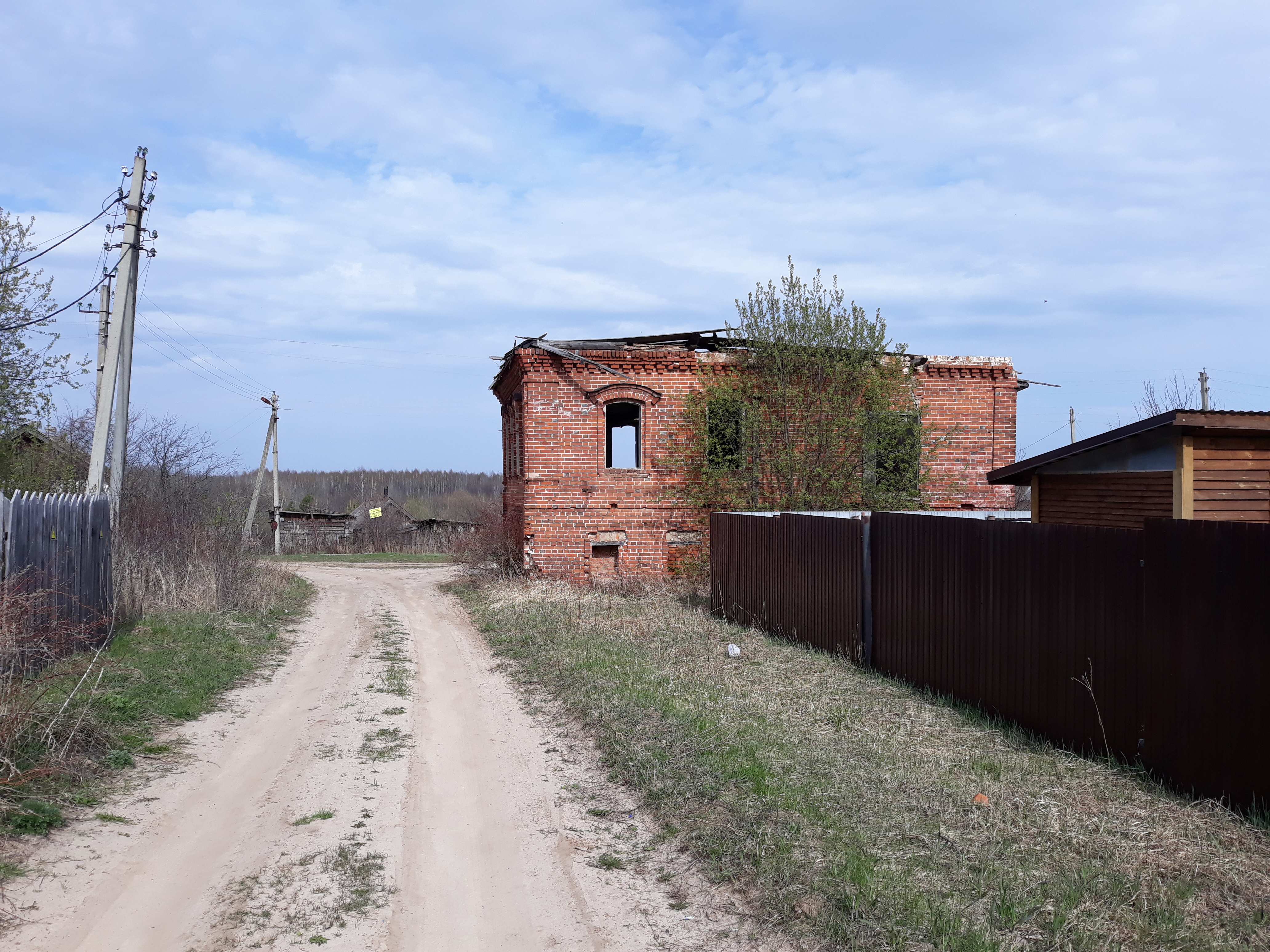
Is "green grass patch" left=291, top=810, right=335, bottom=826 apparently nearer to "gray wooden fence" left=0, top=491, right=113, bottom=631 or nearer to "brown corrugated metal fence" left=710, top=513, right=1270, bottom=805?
"gray wooden fence" left=0, top=491, right=113, bottom=631

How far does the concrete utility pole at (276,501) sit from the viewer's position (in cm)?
3772

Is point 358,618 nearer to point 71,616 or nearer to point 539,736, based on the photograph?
point 71,616

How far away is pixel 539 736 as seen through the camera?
26.5 ft

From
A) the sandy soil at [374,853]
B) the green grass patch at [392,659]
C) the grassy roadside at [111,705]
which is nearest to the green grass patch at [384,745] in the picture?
the sandy soil at [374,853]

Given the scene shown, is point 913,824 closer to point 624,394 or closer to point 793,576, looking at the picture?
point 793,576

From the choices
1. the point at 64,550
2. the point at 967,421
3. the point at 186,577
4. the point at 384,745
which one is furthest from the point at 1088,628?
the point at 967,421

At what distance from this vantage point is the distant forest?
5700cm

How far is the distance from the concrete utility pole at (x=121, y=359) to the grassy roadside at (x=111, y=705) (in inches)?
95.8

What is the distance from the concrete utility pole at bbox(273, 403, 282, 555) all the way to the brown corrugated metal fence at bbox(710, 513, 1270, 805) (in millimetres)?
32075

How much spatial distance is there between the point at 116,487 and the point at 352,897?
1185cm

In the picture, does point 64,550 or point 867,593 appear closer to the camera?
point 64,550

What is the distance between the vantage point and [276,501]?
39.0m

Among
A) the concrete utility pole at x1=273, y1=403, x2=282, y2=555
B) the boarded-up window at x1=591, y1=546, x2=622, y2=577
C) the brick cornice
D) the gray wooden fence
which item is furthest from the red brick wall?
the concrete utility pole at x1=273, y1=403, x2=282, y2=555

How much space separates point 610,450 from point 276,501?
2355 centimetres
